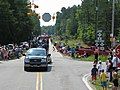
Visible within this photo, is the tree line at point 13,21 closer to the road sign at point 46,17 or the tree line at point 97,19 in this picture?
the road sign at point 46,17

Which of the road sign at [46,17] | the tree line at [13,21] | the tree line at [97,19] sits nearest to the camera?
the road sign at [46,17]

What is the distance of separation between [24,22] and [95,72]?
259 feet

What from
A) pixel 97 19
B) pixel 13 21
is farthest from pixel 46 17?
pixel 97 19

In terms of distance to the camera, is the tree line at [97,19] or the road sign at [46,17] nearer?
the road sign at [46,17]

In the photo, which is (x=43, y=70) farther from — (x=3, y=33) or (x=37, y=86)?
(x=3, y=33)

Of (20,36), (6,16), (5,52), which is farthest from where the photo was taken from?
(20,36)

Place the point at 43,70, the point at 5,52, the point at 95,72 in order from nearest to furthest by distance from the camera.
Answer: the point at 95,72 < the point at 43,70 < the point at 5,52

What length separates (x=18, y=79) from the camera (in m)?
27.6

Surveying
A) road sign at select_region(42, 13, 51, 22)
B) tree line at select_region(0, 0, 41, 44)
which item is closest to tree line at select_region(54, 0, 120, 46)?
road sign at select_region(42, 13, 51, 22)

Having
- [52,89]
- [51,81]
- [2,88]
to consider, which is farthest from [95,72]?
[2,88]

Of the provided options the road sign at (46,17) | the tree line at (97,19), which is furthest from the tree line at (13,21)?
the tree line at (97,19)

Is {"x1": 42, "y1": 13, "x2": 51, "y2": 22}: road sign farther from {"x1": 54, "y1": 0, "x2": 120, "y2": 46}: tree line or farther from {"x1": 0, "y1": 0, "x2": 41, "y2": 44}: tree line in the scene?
{"x1": 54, "y1": 0, "x2": 120, "y2": 46}: tree line

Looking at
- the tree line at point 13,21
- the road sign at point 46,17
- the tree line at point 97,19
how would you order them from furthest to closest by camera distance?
1. the tree line at point 97,19
2. the tree line at point 13,21
3. the road sign at point 46,17

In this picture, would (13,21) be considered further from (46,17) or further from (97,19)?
(97,19)
